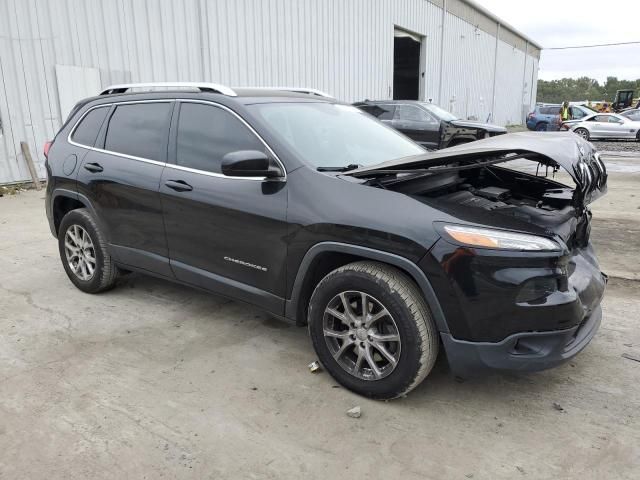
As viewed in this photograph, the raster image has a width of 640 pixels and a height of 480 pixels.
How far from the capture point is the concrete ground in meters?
2.41

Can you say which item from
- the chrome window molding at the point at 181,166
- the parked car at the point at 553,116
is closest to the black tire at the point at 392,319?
the chrome window molding at the point at 181,166

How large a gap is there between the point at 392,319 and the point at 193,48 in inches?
452

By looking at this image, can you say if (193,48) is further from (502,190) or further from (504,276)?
(504,276)

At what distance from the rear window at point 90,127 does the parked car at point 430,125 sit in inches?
344

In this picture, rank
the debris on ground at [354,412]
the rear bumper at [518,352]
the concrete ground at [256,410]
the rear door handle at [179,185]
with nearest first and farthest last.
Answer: the concrete ground at [256,410] → the rear bumper at [518,352] → the debris on ground at [354,412] → the rear door handle at [179,185]

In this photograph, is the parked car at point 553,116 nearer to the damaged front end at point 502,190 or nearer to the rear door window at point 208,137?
the damaged front end at point 502,190

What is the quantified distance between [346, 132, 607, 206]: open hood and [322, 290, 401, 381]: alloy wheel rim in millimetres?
754

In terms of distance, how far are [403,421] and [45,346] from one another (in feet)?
8.38

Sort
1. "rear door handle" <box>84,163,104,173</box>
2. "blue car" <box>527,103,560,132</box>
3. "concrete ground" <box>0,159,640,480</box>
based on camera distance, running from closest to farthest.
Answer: "concrete ground" <box>0,159,640,480</box>, "rear door handle" <box>84,163,104,173</box>, "blue car" <box>527,103,560,132</box>

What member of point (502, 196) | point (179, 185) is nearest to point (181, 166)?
point (179, 185)

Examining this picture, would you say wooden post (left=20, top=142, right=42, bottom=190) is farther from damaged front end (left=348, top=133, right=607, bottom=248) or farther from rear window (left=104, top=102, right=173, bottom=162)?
damaged front end (left=348, top=133, right=607, bottom=248)

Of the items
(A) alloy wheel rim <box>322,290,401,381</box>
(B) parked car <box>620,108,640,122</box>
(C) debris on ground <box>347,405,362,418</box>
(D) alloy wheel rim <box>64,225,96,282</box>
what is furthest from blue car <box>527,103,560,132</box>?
Answer: (C) debris on ground <box>347,405,362,418</box>

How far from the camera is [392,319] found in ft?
8.89

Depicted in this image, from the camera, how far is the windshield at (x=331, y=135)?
332 centimetres
